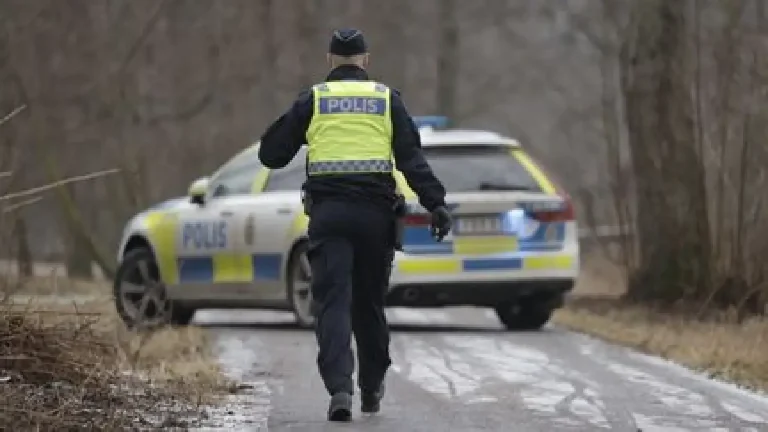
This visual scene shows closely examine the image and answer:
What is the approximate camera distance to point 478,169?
1463 cm

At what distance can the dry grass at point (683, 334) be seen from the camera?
11578 millimetres

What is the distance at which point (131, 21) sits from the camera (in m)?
26.4

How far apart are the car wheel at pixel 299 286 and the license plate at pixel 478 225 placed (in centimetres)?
119

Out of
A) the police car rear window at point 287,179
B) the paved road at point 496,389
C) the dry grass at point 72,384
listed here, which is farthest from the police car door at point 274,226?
the dry grass at point 72,384

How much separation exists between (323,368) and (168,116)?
21.9 m

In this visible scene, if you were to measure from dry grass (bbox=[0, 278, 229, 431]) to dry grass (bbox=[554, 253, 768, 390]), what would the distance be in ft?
10.7

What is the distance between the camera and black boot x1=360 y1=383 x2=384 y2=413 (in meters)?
9.05

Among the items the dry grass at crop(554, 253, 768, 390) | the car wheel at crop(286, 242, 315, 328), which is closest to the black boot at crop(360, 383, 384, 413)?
the dry grass at crop(554, 253, 768, 390)

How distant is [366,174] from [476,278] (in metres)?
5.70

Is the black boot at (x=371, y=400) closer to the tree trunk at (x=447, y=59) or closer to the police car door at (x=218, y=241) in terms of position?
the police car door at (x=218, y=241)

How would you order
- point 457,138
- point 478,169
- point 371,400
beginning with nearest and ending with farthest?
point 371,400 < point 478,169 < point 457,138

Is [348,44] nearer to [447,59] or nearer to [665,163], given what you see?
[665,163]

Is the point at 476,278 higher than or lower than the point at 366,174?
lower

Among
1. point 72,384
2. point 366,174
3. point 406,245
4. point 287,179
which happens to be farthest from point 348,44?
point 287,179
